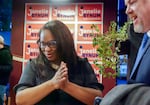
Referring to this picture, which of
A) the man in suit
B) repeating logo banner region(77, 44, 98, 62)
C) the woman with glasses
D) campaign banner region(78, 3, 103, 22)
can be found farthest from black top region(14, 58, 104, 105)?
campaign banner region(78, 3, 103, 22)

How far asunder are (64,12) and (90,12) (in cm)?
34

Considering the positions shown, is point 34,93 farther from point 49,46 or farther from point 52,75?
point 49,46

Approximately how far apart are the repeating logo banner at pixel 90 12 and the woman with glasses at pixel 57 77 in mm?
2188

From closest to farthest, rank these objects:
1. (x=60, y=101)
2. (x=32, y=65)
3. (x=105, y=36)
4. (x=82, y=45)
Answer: (x=60, y=101) < (x=32, y=65) < (x=105, y=36) < (x=82, y=45)

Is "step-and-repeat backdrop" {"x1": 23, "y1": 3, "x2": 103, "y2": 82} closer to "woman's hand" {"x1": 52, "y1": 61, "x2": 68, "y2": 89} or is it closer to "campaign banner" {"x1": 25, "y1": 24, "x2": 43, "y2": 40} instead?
"campaign banner" {"x1": 25, "y1": 24, "x2": 43, "y2": 40}

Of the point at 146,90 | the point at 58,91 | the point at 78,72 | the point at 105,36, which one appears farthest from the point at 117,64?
the point at 146,90

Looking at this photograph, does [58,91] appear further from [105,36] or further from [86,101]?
[105,36]

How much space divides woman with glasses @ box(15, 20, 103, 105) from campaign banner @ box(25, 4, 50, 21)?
225 centimetres

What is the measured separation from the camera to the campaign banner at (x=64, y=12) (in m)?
3.69

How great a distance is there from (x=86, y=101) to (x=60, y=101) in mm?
129

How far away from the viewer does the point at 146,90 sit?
0.56m

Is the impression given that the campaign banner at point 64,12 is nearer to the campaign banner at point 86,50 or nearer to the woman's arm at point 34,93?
the campaign banner at point 86,50

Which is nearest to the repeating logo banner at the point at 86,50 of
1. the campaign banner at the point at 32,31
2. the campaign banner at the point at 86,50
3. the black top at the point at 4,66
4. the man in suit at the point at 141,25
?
the campaign banner at the point at 86,50

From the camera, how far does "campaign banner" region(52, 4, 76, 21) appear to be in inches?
145
